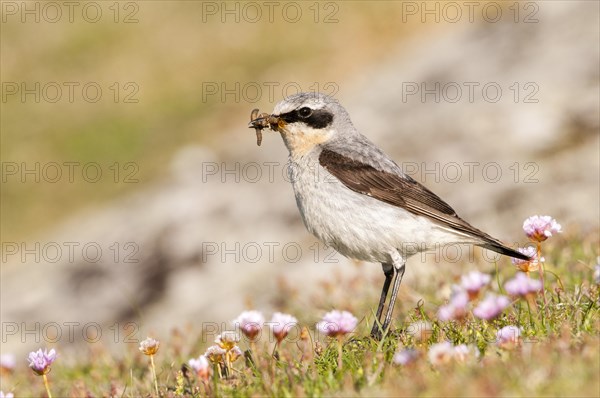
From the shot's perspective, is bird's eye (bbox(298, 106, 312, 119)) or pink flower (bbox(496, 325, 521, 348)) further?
bird's eye (bbox(298, 106, 312, 119))

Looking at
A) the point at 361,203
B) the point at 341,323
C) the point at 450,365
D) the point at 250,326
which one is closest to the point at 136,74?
the point at 361,203

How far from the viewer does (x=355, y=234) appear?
7.82m

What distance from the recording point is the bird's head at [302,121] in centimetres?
852

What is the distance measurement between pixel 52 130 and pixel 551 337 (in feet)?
93.9

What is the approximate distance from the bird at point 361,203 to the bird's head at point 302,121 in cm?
1

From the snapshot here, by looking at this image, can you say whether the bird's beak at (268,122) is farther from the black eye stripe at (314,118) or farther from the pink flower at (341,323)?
the pink flower at (341,323)

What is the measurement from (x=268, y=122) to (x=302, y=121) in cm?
38

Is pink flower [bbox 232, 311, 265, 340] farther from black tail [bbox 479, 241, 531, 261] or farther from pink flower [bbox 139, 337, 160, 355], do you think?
black tail [bbox 479, 241, 531, 261]

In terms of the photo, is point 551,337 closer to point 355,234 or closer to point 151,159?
point 355,234

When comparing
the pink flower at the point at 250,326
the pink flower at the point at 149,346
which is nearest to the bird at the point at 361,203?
the pink flower at the point at 250,326

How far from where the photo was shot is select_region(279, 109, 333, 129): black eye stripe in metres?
8.56

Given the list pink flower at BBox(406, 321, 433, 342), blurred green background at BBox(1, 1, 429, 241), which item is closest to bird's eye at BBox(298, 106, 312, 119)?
pink flower at BBox(406, 321, 433, 342)

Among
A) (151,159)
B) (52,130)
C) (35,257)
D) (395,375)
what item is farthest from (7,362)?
(52,130)

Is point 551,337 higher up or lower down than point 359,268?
higher up
